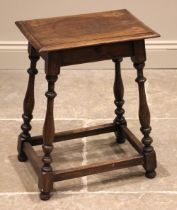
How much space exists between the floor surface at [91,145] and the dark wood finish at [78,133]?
8cm

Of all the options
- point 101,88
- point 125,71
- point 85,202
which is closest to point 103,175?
point 85,202

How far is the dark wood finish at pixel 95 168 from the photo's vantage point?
90.0 inches

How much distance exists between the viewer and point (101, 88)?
3.23 meters

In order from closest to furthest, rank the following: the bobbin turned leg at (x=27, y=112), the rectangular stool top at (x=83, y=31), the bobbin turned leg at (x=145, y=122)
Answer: the rectangular stool top at (x=83, y=31) → the bobbin turned leg at (x=145, y=122) → the bobbin turned leg at (x=27, y=112)

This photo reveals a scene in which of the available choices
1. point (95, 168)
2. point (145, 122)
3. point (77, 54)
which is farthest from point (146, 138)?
point (77, 54)

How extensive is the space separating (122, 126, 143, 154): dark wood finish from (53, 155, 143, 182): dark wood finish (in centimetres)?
7

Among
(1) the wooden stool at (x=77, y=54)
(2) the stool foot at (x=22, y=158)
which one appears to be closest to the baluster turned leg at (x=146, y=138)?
→ (1) the wooden stool at (x=77, y=54)

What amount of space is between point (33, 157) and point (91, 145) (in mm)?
360

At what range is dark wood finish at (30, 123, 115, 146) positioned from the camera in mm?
2533

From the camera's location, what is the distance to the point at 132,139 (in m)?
2.53

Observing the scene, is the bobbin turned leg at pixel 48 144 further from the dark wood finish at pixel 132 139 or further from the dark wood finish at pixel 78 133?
the dark wood finish at pixel 132 139

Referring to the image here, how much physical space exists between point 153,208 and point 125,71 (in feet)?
4.26

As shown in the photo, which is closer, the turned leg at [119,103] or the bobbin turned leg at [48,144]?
the bobbin turned leg at [48,144]

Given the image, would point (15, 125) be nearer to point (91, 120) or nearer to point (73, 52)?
point (91, 120)
